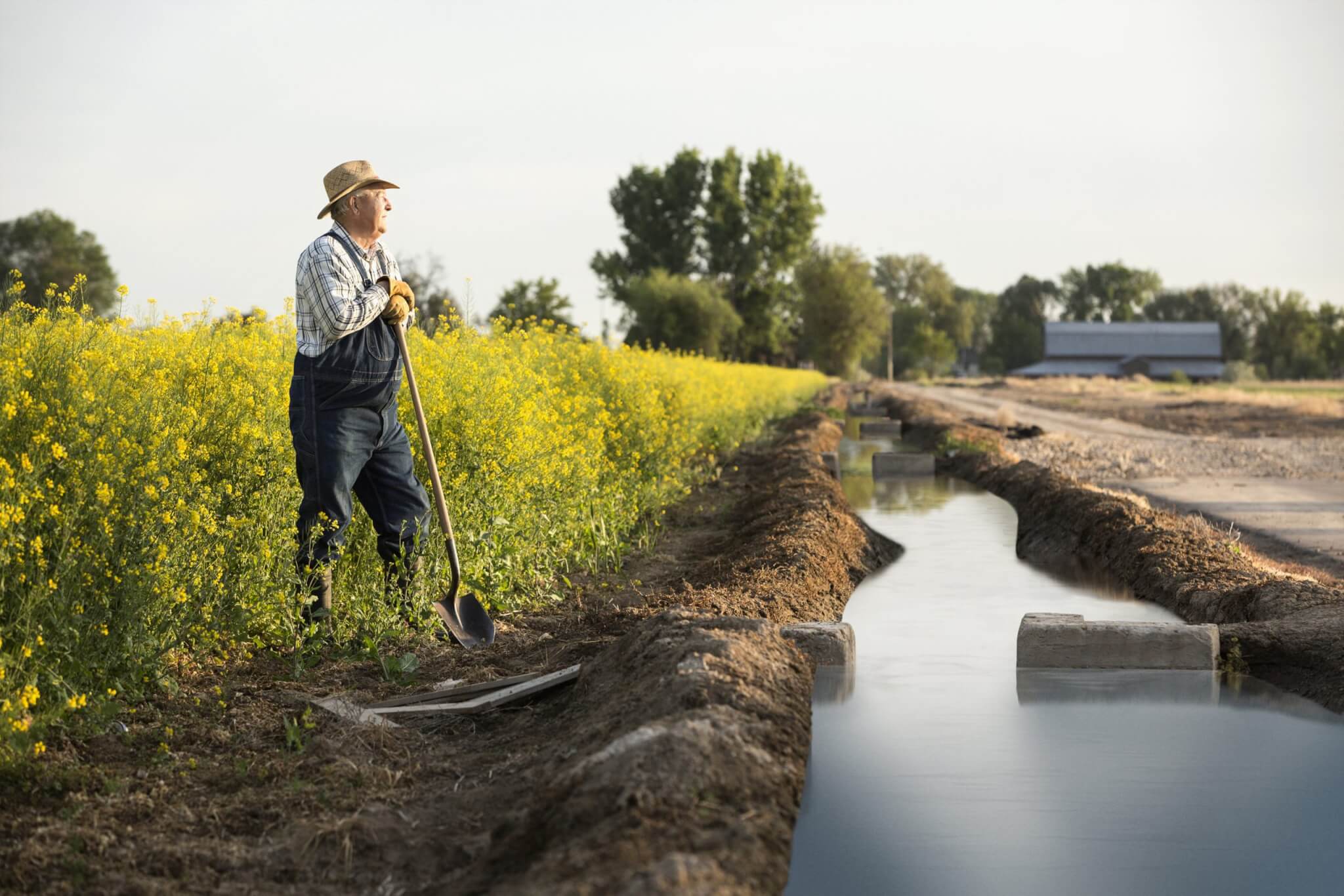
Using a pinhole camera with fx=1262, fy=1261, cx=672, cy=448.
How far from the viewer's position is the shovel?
555 centimetres

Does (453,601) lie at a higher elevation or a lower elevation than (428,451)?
lower

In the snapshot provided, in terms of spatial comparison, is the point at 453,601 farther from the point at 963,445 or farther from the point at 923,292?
the point at 923,292

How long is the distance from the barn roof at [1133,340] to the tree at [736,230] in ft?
133

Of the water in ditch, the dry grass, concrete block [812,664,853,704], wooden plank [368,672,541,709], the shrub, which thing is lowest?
the water in ditch

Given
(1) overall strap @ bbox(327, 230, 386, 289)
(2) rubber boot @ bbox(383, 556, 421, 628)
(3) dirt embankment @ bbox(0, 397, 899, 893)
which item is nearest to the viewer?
(3) dirt embankment @ bbox(0, 397, 899, 893)

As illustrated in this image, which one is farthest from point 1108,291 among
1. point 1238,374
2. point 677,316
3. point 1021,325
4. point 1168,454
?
point 1168,454

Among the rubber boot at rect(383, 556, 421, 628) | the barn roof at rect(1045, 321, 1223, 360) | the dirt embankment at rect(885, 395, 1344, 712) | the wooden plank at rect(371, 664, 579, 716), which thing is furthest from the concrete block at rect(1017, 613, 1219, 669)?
the barn roof at rect(1045, 321, 1223, 360)

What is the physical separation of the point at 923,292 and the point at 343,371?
5324 inches

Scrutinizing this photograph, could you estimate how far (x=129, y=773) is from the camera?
4.22 meters

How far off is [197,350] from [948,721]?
149 inches

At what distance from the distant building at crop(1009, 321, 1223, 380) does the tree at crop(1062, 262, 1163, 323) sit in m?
25.7

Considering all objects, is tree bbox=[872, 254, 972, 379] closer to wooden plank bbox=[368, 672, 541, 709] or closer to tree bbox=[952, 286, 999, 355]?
tree bbox=[952, 286, 999, 355]

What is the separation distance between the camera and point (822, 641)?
6.14 meters

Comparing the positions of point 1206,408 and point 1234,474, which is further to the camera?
point 1206,408
